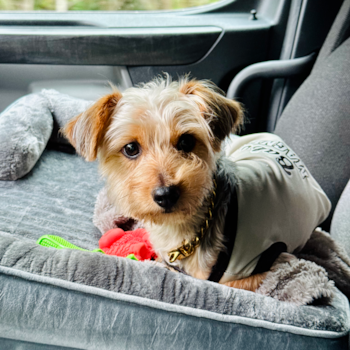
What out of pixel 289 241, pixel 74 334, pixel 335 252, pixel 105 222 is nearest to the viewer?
pixel 74 334

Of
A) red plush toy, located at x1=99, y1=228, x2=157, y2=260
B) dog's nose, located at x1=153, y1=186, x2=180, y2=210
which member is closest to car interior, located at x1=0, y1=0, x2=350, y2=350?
red plush toy, located at x1=99, y1=228, x2=157, y2=260

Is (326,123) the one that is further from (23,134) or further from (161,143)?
(23,134)

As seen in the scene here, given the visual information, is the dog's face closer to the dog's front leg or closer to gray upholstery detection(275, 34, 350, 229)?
the dog's front leg

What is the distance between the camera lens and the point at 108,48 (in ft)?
8.16

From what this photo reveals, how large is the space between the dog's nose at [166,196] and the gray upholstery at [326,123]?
108 centimetres

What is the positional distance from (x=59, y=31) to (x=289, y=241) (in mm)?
2077

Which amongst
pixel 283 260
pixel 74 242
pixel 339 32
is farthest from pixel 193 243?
pixel 339 32

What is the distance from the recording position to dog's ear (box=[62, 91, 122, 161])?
1.38 m

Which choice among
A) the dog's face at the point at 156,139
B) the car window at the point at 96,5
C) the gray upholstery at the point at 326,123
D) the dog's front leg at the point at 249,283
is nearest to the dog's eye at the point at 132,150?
the dog's face at the point at 156,139

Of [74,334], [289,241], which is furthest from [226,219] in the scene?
[74,334]

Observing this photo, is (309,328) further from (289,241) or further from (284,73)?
(284,73)

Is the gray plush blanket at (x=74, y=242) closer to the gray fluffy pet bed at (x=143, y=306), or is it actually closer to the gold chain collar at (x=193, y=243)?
the gray fluffy pet bed at (x=143, y=306)

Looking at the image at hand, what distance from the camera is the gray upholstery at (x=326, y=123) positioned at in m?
1.89

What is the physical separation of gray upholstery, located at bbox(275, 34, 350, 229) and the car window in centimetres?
123
